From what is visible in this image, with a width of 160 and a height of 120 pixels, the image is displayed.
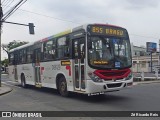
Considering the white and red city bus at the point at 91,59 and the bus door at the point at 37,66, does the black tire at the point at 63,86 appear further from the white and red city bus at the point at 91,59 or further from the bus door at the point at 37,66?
the bus door at the point at 37,66

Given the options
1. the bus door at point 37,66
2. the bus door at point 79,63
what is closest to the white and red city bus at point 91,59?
the bus door at point 79,63

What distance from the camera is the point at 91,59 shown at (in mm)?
12945

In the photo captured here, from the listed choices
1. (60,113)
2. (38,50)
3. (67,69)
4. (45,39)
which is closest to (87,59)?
(67,69)

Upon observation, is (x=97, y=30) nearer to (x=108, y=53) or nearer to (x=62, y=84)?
(x=108, y=53)

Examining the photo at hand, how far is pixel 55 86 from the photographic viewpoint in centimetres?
1623

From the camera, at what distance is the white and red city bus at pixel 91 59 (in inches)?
510

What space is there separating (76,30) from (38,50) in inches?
209

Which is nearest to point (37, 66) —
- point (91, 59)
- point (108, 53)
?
point (91, 59)

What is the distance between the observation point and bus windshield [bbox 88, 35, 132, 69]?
13.0m

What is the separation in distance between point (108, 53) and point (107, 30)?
3.75ft

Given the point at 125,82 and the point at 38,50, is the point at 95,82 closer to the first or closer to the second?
the point at 125,82

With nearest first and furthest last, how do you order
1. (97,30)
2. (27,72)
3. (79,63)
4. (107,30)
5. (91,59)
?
(91,59) → (97,30) → (79,63) → (107,30) → (27,72)

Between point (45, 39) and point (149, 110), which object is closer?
point (149, 110)

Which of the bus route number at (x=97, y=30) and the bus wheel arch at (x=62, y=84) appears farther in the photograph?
the bus wheel arch at (x=62, y=84)
